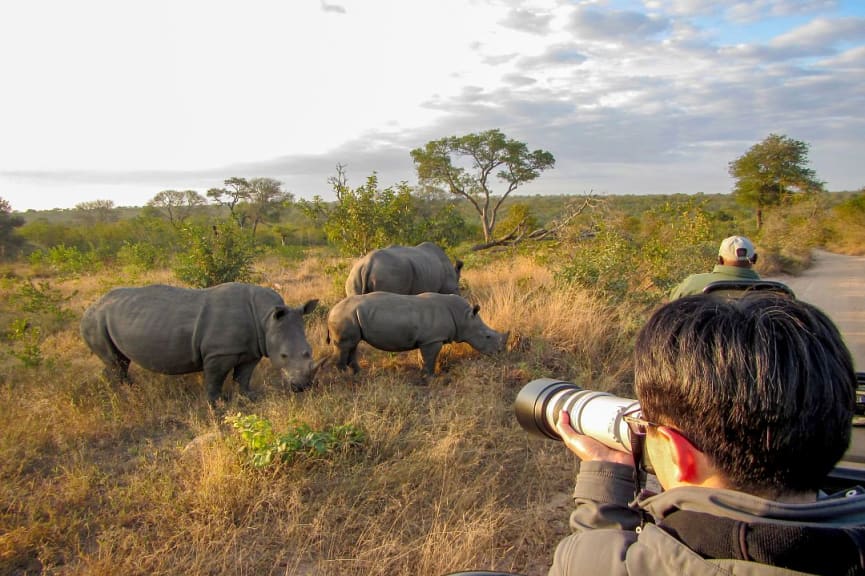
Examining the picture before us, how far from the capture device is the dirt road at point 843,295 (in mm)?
7086

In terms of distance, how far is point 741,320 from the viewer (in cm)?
109

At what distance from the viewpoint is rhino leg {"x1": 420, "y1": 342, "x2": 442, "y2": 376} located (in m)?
6.73

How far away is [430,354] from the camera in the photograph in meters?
6.76

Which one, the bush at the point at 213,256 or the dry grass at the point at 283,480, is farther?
the bush at the point at 213,256

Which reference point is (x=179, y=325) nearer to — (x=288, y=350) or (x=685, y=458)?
(x=288, y=350)

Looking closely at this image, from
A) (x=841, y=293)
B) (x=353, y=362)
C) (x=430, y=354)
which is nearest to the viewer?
(x=430, y=354)

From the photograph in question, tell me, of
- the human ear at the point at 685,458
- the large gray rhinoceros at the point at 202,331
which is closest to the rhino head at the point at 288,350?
the large gray rhinoceros at the point at 202,331

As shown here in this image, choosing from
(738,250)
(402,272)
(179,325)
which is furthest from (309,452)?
(402,272)

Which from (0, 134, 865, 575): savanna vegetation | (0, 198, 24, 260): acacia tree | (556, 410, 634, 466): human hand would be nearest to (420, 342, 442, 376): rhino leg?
(0, 134, 865, 575): savanna vegetation

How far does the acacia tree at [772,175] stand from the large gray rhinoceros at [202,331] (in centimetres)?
2792

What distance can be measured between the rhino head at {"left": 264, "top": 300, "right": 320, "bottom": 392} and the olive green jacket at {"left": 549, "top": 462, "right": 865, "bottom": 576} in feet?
15.9

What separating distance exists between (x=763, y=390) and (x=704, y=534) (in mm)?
307

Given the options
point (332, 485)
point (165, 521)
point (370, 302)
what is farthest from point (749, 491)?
point (370, 302)

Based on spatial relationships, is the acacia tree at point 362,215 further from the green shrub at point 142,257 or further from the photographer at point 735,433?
the photographer at point 735,433
